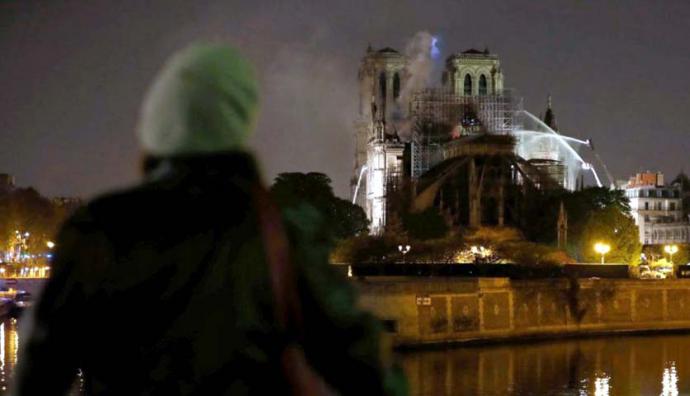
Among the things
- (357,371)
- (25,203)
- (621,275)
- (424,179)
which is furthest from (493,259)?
(357,371)

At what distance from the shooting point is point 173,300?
162cm

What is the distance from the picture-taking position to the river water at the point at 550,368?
28719 mm

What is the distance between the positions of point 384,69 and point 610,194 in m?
34.7

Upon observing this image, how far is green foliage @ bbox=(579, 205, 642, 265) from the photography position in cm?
5494

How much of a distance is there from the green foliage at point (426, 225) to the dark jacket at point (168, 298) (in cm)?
5914

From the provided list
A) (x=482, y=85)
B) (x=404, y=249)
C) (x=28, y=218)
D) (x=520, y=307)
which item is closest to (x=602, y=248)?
(x=404, y=249)

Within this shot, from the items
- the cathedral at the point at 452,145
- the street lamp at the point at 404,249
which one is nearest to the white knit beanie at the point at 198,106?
the street lamp at the point at 404,249

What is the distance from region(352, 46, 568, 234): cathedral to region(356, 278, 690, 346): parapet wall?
24718 mm

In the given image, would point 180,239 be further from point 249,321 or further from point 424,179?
point 424,179

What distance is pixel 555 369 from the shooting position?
3200cm

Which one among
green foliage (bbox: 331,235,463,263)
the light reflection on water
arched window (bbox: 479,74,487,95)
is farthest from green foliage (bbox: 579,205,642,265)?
arched window (bbox: 479,74,487,95)

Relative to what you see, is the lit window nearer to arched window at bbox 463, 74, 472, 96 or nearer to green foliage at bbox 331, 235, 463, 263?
arched window at bbox 463, 74, 472, 96

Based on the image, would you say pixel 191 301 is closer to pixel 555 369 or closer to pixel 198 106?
pixel 198 106

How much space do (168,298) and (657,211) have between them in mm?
101374
